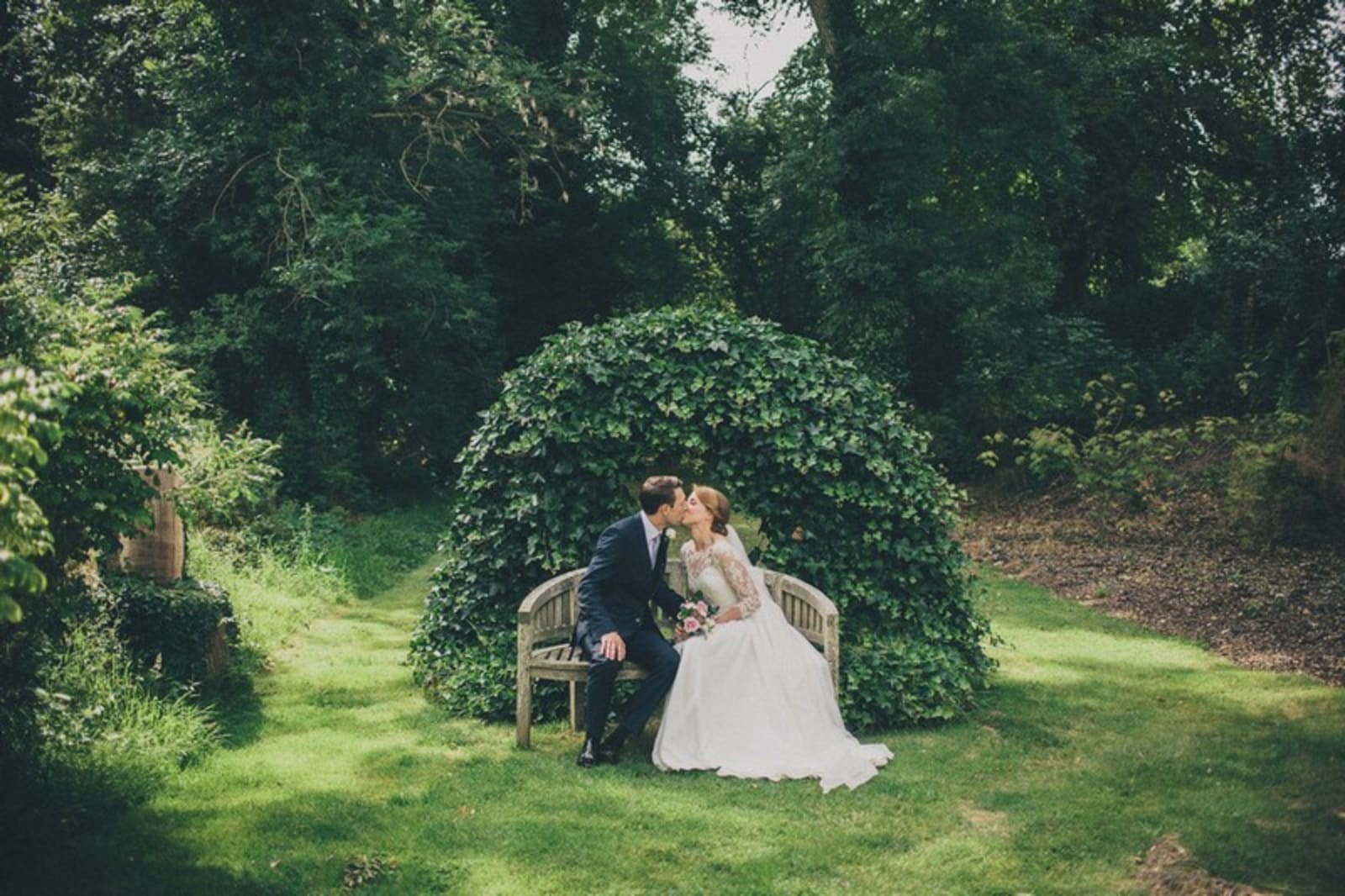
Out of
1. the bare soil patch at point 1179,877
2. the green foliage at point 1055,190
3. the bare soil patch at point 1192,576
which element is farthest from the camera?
the green foliage at point 1055,190

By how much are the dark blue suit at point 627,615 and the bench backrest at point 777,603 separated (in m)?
0.34

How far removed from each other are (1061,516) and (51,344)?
1420 centimetres

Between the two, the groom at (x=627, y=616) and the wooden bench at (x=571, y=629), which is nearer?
the groom at (x=627, y=616)

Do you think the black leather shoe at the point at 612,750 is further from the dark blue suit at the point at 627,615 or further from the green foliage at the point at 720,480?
the green foliage at the point at 720,480

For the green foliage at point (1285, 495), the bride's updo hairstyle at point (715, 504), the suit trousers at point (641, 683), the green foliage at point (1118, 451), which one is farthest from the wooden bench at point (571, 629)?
the green foliage at point (1118, 451)

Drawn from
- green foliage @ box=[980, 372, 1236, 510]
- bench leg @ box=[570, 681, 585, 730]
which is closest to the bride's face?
bench leg @ box=[570, 681, 585, 730]

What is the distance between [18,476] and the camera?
372 centimetres

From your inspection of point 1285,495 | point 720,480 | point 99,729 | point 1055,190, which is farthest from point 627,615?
point 1055,190

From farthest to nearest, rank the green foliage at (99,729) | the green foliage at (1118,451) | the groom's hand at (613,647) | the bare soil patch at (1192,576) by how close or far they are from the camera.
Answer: the green foliage at (1118,451), the bare soil patch at (1192,576), the groom's hand at (613,647), the green foliage at (99,729)

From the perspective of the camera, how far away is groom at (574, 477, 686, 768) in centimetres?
697

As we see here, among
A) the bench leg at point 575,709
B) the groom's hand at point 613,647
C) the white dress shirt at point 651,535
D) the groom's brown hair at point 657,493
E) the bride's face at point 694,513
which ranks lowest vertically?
the bench leg at point 575,709

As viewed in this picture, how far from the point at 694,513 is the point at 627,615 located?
0.79 m

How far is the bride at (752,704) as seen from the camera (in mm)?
6738

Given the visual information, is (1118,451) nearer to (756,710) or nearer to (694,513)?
(694,513)
